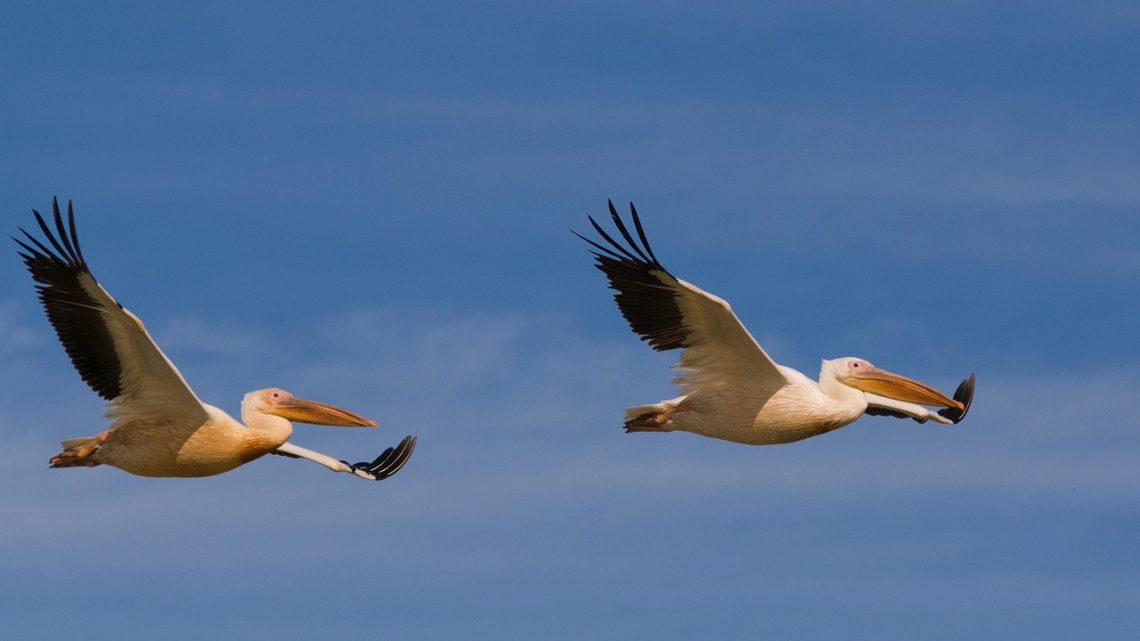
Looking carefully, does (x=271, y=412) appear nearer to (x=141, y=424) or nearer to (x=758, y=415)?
(x=141, y=424)

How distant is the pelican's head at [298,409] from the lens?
22406mm

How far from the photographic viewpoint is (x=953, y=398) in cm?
2464

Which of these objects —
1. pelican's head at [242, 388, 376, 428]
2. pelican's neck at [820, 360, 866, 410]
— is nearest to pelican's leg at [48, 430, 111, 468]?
pelican's head at [242, 388, 376, 428]

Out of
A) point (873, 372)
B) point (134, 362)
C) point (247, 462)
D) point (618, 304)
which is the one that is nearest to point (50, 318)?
point (134, 362)

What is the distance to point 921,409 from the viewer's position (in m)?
23.6

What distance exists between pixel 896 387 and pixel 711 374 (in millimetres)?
2596

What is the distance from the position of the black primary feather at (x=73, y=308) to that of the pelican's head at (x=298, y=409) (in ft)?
Result: 7.08

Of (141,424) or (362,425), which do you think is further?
(362,425)

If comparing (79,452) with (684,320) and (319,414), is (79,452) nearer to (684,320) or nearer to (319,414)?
(319,414)

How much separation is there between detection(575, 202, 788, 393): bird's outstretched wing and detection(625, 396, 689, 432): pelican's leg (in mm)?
263

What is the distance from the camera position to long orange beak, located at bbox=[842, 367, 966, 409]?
2267 cm

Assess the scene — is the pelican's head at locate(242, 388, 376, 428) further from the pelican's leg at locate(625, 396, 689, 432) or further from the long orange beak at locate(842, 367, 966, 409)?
the long orange beak at locate(842, 367, 966, 409)

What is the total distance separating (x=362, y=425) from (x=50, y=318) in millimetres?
3582

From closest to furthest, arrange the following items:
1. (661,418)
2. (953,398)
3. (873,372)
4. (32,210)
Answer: (32,210) → (661,418) → (873,372) → (953,398)
